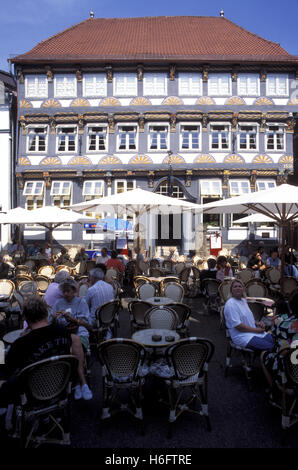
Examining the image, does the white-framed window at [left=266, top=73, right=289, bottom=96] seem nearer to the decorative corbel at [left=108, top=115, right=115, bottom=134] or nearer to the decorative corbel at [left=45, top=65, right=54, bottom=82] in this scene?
the decorative corbel at [left=108, top=115, right=115, bottom=134]

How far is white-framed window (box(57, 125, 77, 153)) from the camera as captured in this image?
20547 millimetres

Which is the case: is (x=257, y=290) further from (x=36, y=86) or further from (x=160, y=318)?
(x=36, y=86)

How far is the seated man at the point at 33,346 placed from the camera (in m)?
3.32

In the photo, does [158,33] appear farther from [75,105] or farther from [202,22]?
[75,105]

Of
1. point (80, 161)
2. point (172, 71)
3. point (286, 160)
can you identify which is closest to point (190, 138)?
point (172, 71)

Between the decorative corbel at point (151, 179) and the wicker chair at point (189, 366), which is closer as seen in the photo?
the wicker chair at point (189, 366)

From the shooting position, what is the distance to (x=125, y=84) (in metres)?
20.3

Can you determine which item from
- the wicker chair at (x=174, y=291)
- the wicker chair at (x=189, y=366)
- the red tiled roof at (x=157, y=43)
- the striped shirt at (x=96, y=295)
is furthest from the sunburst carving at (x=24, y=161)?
the wicker chair at (x=189, y=366)

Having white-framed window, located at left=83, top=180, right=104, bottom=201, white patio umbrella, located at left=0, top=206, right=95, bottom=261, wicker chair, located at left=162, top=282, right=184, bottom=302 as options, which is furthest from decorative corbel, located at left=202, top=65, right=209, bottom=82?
wicker chair, located at left=162, top=282, right=184, bottom=302

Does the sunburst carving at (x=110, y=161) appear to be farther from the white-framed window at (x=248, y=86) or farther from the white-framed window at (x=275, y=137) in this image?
the white-framed window at (x=275, y=137)

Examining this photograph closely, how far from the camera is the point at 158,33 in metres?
23.3

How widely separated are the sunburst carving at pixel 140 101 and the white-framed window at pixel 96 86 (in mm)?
1840

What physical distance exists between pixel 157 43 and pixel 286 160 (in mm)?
11335

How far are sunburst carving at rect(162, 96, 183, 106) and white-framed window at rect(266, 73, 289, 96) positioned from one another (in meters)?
5.37
